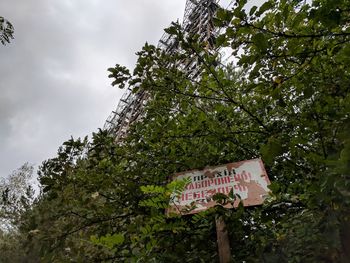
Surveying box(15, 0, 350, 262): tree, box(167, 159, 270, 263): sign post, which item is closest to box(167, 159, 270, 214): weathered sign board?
box(167, 159, 270, 263): sign post

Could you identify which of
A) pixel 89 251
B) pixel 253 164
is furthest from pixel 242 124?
pixel 89 251

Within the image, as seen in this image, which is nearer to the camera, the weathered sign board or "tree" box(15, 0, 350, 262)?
"tree" box(15, 0, 350, 262)

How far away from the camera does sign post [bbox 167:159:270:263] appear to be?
1.97 m

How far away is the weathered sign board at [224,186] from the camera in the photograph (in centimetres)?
200

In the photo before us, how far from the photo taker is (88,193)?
293 centimetres

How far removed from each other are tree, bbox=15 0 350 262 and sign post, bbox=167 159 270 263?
0.36ft

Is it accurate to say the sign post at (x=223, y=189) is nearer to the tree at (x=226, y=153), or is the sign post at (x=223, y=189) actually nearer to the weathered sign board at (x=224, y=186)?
the weathered sign board at (x=224, y=186)

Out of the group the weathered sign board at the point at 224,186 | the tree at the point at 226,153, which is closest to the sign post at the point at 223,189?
the weathered sign board at the point at 224,186

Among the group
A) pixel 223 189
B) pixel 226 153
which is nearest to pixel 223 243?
pixel 223 189

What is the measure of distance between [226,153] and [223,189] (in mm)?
1173

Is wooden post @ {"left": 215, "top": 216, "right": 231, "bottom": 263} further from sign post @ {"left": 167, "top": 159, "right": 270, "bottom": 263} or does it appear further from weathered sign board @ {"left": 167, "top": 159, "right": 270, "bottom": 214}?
weathered sign board @ {"left": 167, "top": 159, "right": 270, "bottom": 214}

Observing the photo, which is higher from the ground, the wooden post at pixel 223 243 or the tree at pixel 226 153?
the tree at pixel 226 153

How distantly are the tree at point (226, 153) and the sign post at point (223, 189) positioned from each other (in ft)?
0.36

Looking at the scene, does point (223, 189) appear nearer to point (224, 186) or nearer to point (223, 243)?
point (224, 186)
